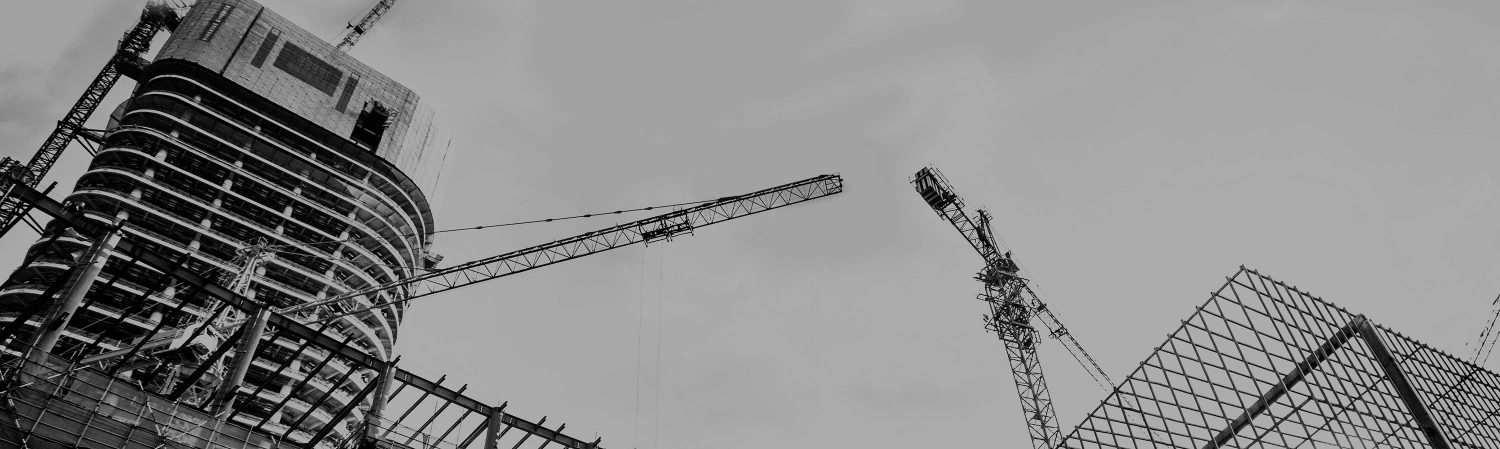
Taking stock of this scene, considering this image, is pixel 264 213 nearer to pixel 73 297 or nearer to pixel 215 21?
pixel 215 21

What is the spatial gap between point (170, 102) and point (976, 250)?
254 feet

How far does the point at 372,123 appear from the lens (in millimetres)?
89000

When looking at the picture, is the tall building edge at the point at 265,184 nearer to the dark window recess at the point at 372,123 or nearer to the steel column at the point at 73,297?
the dark window recess at the point at 372,123

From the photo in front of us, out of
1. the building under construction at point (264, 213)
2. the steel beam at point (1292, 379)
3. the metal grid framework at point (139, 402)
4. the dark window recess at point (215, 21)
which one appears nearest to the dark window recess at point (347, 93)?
the building under construction at point (264, 213)

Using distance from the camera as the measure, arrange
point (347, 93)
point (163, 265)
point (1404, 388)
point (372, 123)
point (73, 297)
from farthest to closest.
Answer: point (372, 123), point (347, 93), point (163, 265), point (73, 297), point (1404, 388)

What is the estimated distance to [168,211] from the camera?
70.2 m

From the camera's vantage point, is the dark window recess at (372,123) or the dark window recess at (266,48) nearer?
the dark window recess at (266,48)

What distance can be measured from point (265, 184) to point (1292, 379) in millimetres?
77194

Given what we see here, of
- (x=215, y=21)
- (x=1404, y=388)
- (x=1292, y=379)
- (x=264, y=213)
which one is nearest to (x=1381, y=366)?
(x=1404, y=388)

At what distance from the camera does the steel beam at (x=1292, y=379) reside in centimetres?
2732

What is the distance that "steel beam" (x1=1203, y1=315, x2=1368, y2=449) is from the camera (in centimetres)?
2732

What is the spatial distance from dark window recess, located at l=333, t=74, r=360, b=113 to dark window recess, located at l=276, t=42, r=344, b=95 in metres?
0.98

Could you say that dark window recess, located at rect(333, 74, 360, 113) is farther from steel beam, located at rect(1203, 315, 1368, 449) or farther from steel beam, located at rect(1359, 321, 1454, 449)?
steel beam, located at rect(1359, 321, 1454, 449)

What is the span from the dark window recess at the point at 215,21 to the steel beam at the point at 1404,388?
295ft
